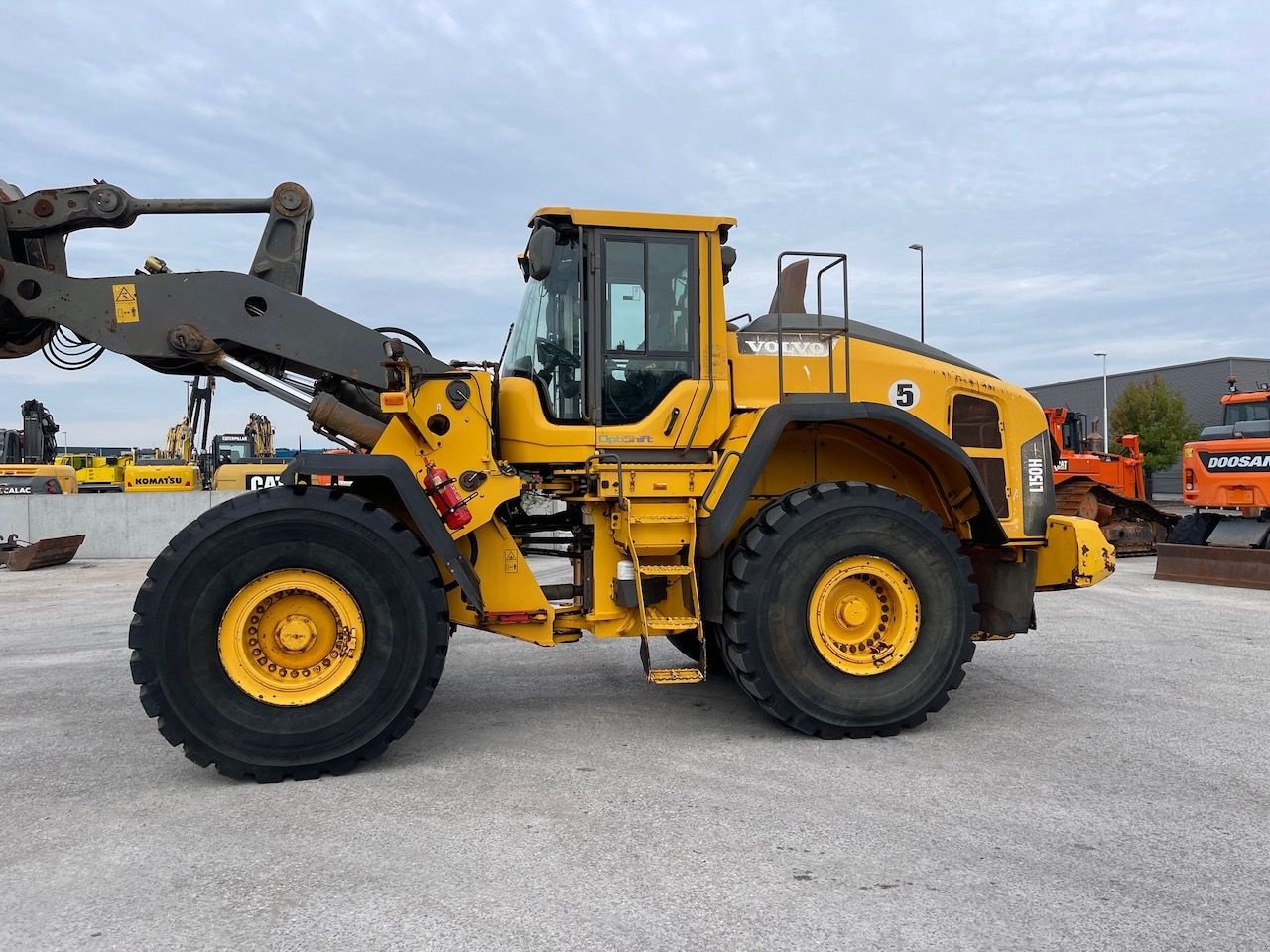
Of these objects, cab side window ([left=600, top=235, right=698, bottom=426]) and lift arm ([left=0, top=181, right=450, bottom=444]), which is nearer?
lift arm ([left=0, top=181, right=450, bottom=444])

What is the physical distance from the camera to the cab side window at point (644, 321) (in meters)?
5.47

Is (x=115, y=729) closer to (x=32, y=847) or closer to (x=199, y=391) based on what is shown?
(x=32, y=847)

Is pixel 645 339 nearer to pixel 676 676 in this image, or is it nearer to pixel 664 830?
pixel 676 676

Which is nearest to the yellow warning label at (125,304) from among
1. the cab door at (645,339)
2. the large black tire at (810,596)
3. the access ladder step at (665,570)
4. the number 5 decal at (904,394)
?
the cab door at (645,339)

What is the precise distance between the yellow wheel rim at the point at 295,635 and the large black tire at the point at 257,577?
0.17 feet

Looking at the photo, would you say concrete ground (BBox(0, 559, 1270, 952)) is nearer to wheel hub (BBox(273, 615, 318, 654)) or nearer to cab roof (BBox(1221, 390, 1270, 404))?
wheel hub (BBox(273, 615, 318, 654))

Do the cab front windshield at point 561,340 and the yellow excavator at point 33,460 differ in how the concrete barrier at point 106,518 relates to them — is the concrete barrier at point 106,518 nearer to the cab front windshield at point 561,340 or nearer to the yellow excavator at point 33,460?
the yellow excavator at point 33,460

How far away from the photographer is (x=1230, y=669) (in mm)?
7066

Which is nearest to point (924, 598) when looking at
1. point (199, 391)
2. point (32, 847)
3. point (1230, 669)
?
point (1230, 669)

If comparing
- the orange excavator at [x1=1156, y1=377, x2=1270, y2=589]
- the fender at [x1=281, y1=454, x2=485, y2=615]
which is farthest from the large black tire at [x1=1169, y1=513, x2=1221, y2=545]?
the fender at [x1=281, y1=454, x2=485, y2=615]

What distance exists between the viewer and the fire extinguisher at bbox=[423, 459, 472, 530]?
16.9 feet

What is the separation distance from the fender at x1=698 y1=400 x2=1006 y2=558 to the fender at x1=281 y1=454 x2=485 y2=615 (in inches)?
55.5

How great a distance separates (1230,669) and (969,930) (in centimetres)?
524

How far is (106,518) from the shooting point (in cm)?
1881
